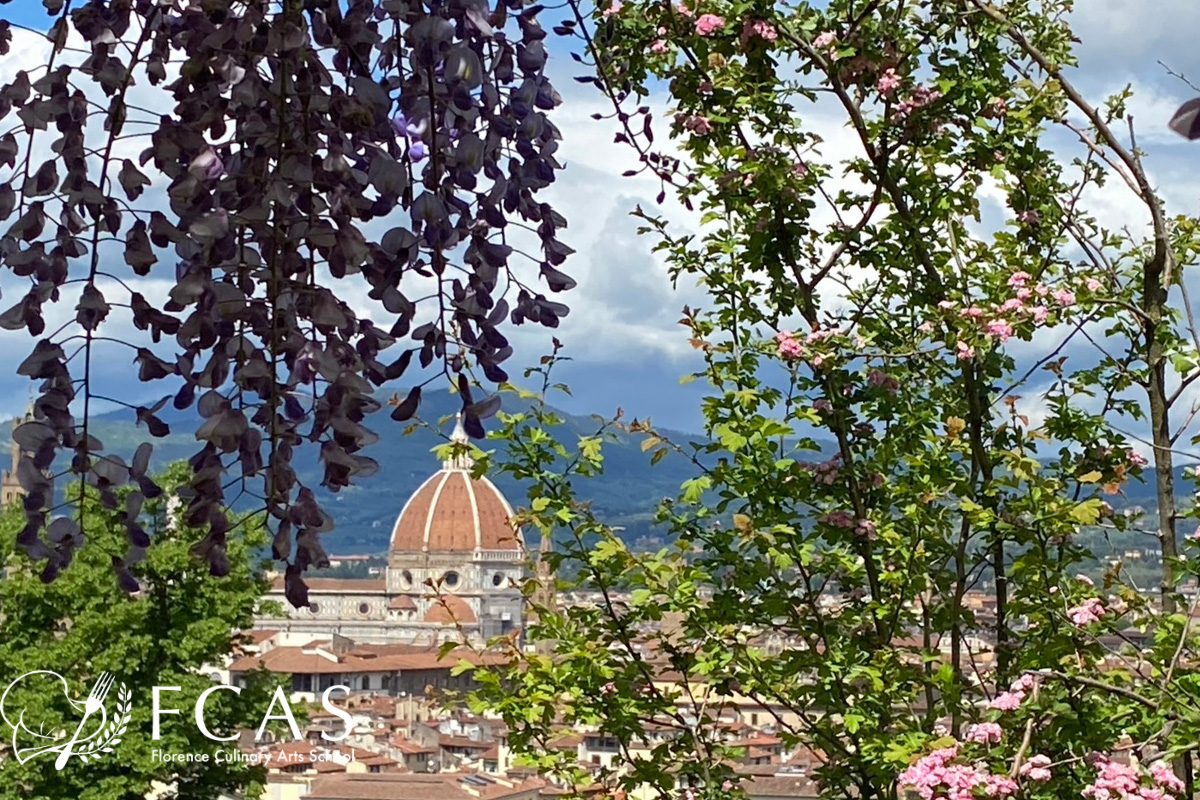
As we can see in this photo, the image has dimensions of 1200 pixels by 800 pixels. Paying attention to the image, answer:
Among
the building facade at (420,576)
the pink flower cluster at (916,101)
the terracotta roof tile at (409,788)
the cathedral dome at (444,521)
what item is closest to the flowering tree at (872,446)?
the pink flower cluster at (916,101)

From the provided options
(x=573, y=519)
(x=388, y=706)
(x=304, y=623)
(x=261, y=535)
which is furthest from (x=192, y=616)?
(x=304, y=623)

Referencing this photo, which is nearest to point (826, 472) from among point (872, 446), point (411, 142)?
point (872, 446)

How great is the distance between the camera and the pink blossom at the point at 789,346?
14.4ft

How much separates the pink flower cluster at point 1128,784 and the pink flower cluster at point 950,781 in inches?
8.3

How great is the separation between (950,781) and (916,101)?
6.84ft

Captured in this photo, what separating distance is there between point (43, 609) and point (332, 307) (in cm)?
1788

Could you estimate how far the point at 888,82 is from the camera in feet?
15.0

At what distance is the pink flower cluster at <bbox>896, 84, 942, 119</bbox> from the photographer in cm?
468

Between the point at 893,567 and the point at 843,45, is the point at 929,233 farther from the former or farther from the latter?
the point at 893,567

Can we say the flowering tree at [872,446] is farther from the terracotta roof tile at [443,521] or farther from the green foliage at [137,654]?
the terracotta roof tile at [443,521]

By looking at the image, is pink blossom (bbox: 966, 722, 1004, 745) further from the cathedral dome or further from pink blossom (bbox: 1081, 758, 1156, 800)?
the cathedral dome

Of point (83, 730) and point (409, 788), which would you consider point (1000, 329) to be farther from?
point (409, 788)

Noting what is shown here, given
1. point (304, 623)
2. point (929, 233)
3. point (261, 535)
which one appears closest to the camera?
point (929, 233)

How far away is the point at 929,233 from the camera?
498cm
